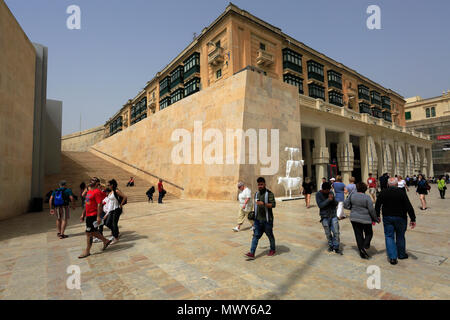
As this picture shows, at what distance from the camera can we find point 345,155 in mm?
23125

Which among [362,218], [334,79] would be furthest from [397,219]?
[334,79]

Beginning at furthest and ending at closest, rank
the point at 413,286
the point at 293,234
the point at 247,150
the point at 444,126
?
1. the point at 444,126
2. the point at 247,150
3. the point at 293,234
4. the point at 413,286

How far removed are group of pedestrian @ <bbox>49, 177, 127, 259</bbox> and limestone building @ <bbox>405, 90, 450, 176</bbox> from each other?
190ft

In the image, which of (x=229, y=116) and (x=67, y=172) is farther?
(x=67, y=172)

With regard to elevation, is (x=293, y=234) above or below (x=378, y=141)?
below

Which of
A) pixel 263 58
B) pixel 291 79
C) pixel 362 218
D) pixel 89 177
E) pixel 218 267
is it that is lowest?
pixel 218 267

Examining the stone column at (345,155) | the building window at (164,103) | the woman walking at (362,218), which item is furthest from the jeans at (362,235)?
the building window at (164,103)

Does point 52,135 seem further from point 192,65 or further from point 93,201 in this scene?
point 93,201

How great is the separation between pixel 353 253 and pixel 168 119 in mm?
19300

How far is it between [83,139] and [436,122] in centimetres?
7987

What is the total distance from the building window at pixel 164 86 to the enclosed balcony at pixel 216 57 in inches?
401

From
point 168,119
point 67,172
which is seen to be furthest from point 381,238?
point 67,172
